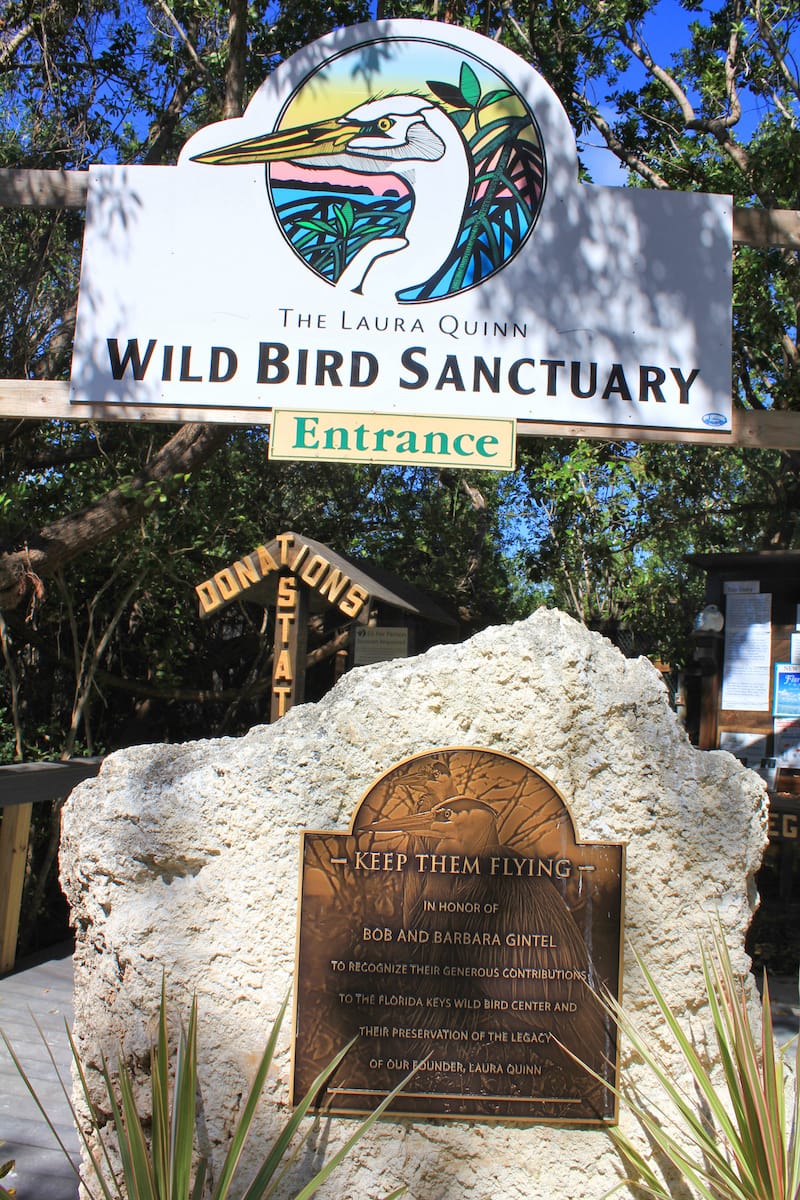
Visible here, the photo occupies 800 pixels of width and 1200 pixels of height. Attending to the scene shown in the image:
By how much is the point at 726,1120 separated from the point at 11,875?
4376 millimetres

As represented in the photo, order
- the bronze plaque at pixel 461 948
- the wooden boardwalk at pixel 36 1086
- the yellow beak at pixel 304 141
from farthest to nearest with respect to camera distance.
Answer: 1. the yellow beak at pixel 304 141
2. the wooden boardwalk at pixel 36 1086
3. the bronze plaque at pixel 461 948

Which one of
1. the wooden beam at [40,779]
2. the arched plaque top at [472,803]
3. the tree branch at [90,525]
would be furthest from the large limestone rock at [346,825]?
the tree branch at [90,525]

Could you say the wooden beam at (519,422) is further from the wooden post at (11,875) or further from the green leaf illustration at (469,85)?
the wooden post at (11,875)

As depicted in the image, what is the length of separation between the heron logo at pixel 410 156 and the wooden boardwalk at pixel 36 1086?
374 cm

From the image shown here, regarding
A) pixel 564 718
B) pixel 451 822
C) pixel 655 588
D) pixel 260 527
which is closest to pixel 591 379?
pixel 564 718

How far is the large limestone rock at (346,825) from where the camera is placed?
8.52 ft

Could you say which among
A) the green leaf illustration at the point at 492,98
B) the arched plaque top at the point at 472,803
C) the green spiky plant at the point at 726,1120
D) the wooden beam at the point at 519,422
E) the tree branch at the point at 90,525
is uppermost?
the green leaf illustration at the point at 492,98

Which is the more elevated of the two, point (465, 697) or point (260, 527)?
point (260, 527)

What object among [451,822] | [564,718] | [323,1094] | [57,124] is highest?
[57,124]

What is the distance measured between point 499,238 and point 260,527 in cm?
573

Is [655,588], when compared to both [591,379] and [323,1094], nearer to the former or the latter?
[591,379]

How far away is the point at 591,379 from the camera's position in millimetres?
4574

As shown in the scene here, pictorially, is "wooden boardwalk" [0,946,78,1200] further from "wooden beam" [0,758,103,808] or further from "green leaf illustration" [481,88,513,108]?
"green leaf illustration" [481,88,513,108]

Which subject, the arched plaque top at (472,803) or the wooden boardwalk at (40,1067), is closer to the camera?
the arched plaque top at (472,803)
